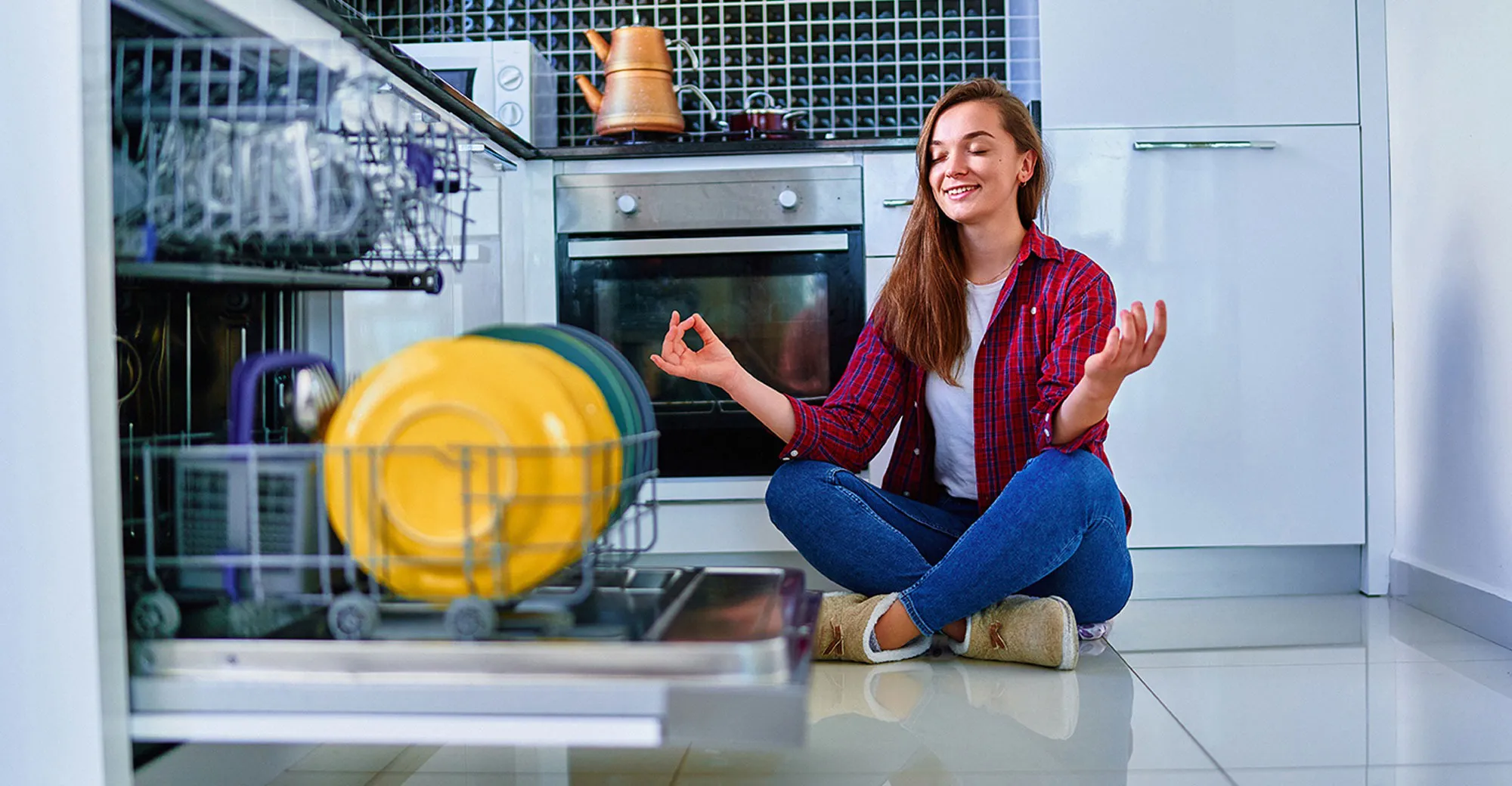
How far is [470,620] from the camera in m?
0.73

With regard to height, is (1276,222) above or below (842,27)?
below

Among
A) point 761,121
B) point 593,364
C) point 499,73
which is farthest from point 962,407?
point 499,73

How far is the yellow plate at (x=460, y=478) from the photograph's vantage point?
0.73 metres

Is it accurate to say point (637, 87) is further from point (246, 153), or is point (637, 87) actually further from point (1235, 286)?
point (246, 153)

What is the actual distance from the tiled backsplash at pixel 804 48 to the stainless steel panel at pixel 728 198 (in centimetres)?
59

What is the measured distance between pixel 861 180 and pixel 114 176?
1629 millimetres

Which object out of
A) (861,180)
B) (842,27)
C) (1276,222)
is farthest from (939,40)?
(1276,222)

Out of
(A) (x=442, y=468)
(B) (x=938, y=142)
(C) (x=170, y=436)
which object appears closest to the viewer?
(A) (x=442, y=468)

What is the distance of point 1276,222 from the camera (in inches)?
87.8

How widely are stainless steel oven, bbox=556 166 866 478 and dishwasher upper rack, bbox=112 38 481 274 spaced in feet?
4.63

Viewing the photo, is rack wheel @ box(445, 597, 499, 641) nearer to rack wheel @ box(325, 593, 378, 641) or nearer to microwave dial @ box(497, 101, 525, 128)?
rack wheel @ box(325, 593, 378, 641)


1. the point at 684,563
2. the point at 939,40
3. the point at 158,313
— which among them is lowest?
the point at 684,563

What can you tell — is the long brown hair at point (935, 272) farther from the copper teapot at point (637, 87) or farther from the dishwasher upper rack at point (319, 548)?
the dishwasher upper rack at point (319, 548)

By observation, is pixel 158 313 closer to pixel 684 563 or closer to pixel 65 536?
pixel 65 536
